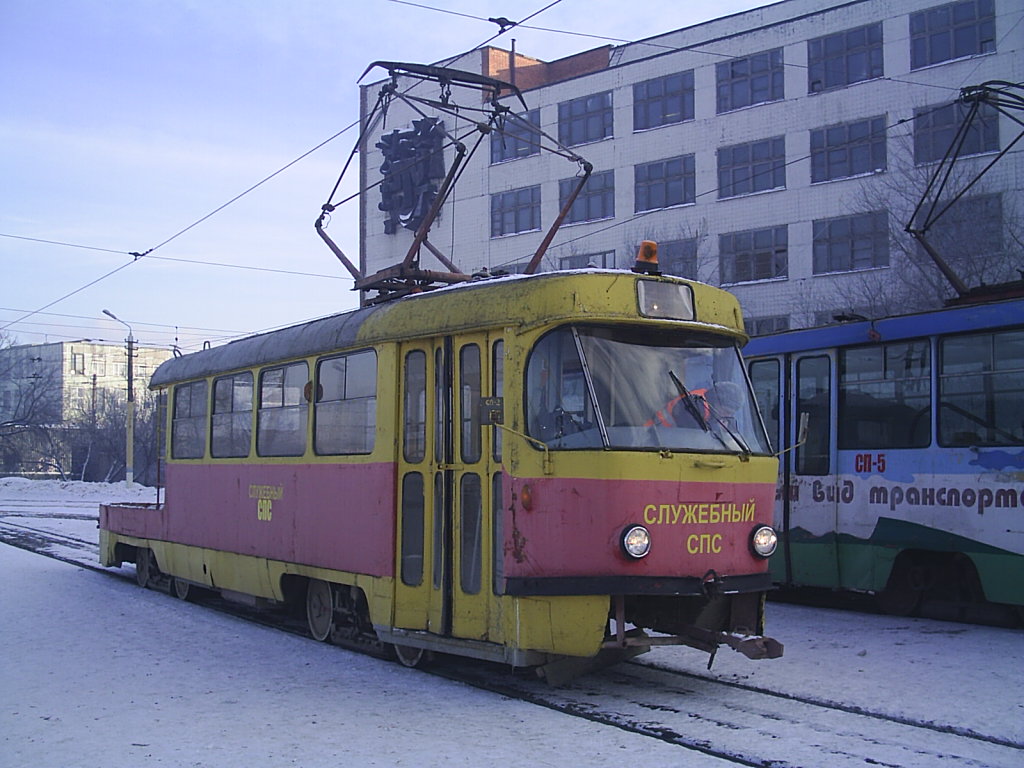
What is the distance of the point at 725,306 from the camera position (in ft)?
28.2

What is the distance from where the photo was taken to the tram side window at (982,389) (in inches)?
411

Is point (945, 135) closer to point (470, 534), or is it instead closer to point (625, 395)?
point (625, 395)

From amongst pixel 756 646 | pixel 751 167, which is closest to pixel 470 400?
pixel 756 646

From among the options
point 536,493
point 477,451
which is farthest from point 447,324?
point 536,493

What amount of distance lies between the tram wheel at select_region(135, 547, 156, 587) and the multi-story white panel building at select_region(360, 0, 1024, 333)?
15.4m

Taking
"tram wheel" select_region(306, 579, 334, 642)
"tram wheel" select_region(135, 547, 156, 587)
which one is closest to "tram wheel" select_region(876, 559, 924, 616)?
"tram wheel" select_region(306, 579, 334, 642)

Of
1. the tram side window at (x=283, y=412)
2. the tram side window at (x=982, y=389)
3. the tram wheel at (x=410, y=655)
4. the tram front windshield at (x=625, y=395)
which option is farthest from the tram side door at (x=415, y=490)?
the tram side window at (x=982, y=389)

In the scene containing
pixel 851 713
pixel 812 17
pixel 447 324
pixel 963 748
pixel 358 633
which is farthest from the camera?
pixel 812 17

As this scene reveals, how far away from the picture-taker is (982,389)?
10.8 meters

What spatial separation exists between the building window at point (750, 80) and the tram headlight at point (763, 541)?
1195 inches

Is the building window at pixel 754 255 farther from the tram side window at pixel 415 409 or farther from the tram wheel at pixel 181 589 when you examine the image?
the tram side window at pixel 415 409

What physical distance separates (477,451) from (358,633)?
2644mm

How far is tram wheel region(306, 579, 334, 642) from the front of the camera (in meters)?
10.4

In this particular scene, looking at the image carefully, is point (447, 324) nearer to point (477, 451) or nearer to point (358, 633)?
point (477, 451)
